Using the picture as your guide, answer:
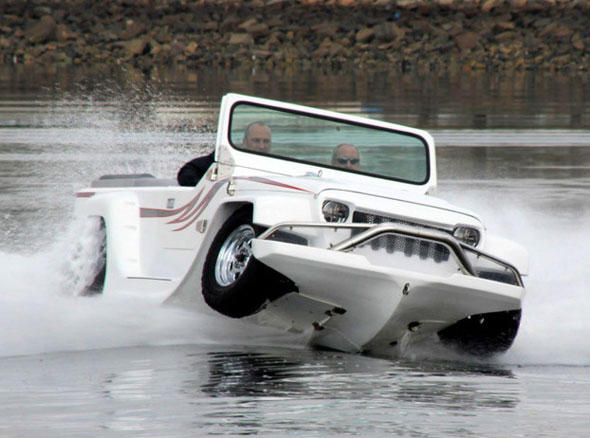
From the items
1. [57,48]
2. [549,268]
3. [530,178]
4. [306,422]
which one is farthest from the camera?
[57,48]

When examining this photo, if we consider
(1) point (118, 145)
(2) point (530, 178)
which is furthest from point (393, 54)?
(2) point (530, 178)

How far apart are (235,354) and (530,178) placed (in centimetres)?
1189

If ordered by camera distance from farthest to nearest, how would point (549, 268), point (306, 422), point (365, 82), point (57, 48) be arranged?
point (57, 48) → point (365, 82) → point (549, 268) → point (306, 422)

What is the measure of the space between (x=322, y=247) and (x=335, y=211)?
300 mm

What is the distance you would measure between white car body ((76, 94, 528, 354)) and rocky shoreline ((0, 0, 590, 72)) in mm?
40620

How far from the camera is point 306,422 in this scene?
6008mm

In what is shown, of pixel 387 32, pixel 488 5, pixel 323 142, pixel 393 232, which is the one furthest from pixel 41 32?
pixel 393 232

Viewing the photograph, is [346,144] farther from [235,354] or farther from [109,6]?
[109,6]

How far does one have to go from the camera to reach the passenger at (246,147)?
9.05 meters

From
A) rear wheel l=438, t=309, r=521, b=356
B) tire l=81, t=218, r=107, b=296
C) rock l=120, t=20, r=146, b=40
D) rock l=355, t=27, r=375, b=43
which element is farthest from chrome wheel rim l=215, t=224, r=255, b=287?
rock l=120, t=20, r=146, b=40

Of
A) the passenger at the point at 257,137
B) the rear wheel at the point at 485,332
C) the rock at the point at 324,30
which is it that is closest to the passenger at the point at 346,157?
the passenger at the point at 257,137

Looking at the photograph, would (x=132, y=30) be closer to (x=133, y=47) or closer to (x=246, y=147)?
(x=133, y=47)

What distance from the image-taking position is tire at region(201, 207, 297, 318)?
7.59 m

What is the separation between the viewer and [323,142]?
30.6ft
